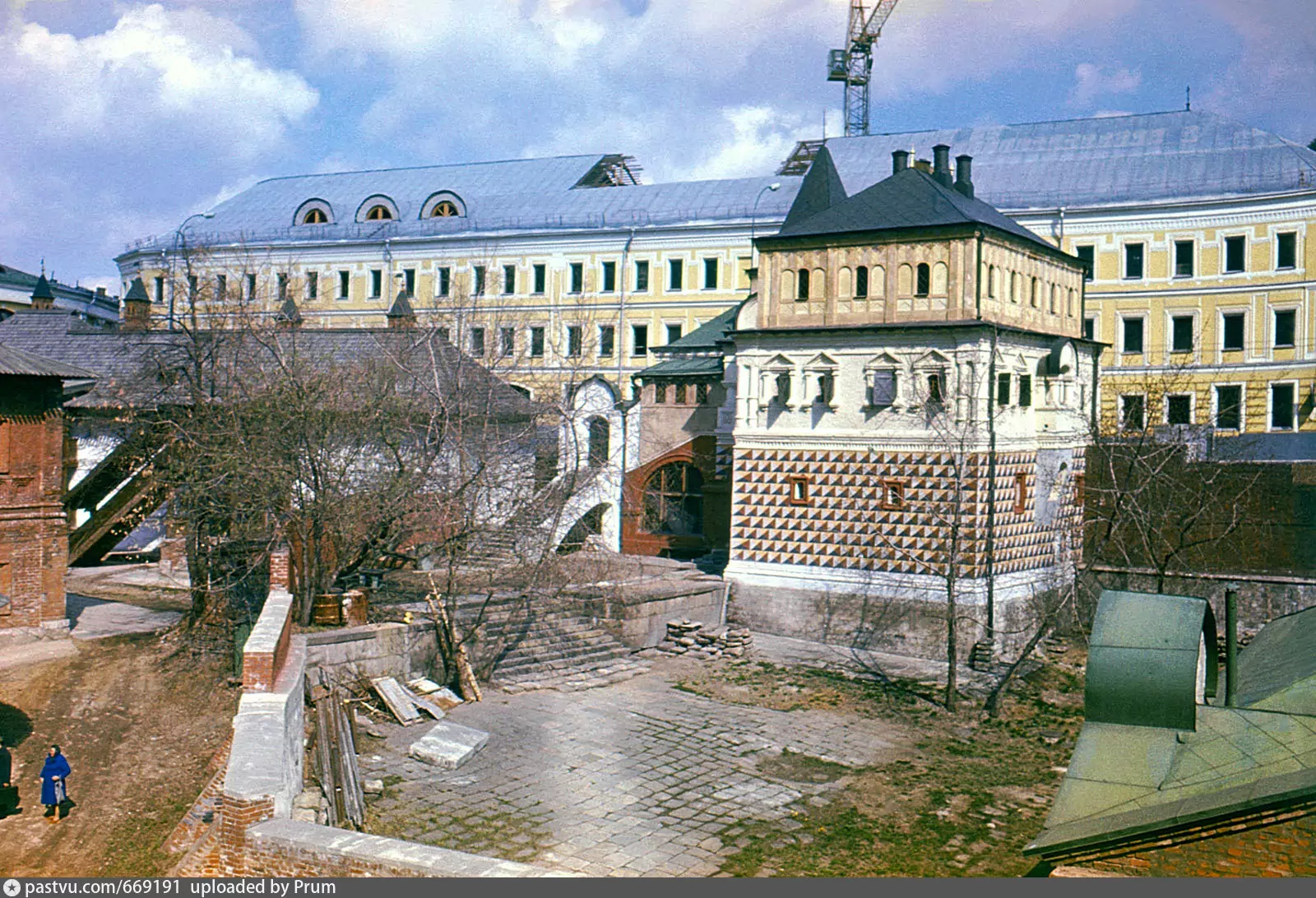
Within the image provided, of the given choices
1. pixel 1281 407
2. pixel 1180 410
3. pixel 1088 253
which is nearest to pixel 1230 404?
pixel 1281 407

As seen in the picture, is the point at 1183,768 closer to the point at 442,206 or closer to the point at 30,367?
the point at 30,367

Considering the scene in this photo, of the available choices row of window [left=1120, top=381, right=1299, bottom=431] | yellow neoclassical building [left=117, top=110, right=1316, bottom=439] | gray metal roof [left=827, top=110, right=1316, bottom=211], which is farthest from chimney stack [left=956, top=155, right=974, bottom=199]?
gray metal roof [left=827, top=110, right=1316, bottom=211]

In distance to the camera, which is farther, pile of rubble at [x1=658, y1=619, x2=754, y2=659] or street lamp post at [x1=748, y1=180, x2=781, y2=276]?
street lamp post at [x1=748, y1=180, x2=781, y2=276]

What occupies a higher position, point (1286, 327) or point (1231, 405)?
point (1286, 327)

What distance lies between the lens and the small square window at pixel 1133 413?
27.4m

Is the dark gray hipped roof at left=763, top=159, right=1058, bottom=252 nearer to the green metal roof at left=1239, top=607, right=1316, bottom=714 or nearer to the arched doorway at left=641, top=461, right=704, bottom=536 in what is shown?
the arched doorway at left=641, top=461, right=704, bottom=536

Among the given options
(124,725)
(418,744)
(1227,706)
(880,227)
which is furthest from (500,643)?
(1227,706)

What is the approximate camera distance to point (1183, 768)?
24.6ft

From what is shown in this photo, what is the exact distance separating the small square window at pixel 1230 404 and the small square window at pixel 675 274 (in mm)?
19176

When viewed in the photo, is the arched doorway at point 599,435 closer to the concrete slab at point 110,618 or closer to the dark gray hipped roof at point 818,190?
the dark gray hipped roof at point 818,190

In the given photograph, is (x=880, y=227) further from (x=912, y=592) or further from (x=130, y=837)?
(x=130, y=837)

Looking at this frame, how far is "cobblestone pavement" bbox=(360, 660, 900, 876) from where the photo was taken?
12.9m

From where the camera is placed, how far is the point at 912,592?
2341cm

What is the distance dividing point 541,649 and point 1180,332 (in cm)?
2715
